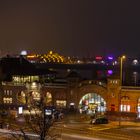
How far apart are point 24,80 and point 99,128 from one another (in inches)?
1550

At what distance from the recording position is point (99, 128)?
71938 mm

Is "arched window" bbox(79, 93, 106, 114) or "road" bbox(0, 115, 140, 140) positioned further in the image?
"arched window" bbox(79, 93, 106, 114)

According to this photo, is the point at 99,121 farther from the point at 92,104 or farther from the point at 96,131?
the point at 92,104

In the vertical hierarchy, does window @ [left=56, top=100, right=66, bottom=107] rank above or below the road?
above

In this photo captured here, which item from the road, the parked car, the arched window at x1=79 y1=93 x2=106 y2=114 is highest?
the arched window at x1=79 y1=93 x2=106 y2=114

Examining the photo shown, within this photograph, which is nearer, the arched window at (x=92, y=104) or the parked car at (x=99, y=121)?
the parked car at (x=99, y=121)

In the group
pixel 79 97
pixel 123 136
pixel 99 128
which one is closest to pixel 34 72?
pixel 79 97

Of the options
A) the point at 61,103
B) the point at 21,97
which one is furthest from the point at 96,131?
the point at 21,97

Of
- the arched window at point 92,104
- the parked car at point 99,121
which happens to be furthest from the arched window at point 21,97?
the parked car at point 99,121

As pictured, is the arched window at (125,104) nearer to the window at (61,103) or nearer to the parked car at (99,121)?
the parked car at (99,121)

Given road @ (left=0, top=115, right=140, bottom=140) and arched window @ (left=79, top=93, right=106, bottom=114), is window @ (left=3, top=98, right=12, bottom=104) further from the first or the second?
road @ (left=0, top=115, right=140, bottom=140)

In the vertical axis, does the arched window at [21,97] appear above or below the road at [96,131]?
above

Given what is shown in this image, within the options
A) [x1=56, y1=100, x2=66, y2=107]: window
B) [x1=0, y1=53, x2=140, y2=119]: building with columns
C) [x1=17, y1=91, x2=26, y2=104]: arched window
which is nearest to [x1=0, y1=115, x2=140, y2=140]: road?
[x1=0, y1=53, x2=140, y2=119]: building with columns

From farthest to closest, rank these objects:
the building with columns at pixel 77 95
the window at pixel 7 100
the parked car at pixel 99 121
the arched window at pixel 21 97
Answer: the window at pixel 7 100 < the arched window at pixel 21 97 < the building with columns at pixel 77 95 < the parked car at pixel 99 121
